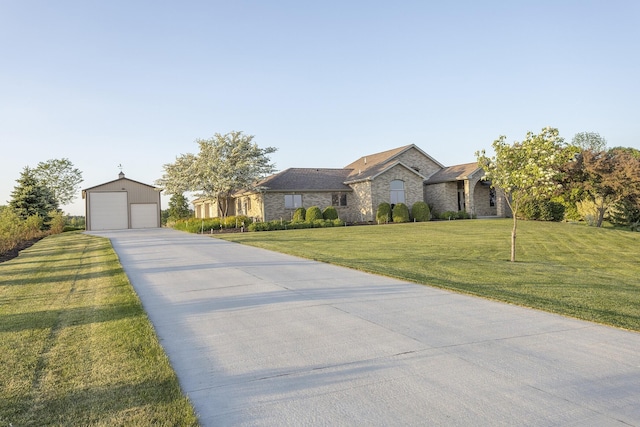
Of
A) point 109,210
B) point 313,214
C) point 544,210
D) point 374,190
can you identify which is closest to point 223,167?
point 313,214

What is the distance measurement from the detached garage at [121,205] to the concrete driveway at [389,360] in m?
33.8

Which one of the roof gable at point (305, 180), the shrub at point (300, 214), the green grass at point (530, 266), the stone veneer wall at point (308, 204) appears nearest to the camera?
the green grass at point (530, 266)

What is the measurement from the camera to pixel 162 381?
3928 mm

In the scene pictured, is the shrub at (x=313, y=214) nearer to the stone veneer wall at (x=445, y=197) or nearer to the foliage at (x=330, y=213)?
the foliage at (x=330, y=213)

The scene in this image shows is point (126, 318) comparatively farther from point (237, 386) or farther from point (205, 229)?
point (205, 229)

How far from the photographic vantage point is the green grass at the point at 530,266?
7062 mm

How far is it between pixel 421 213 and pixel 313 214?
7.93 meters

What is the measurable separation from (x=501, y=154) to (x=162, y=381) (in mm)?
10761

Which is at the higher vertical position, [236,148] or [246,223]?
[236,148]

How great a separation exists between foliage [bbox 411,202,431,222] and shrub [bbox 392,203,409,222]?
710 millimetres

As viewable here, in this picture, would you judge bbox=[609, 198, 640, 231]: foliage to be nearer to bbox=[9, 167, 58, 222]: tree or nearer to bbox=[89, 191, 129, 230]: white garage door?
bbox=[89, 191, 129, 230]: white garage door

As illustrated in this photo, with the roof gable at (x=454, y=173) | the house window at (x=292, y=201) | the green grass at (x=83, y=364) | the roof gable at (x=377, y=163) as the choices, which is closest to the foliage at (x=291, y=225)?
the house window at (x=292, y=201)

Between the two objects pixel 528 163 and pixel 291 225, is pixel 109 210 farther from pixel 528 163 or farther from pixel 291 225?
pixel 528 163

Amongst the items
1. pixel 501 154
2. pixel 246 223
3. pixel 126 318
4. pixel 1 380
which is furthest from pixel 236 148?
pixel 1 380
